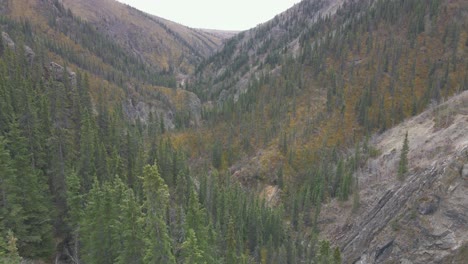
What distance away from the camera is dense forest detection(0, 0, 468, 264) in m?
32.9

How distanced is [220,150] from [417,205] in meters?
80.9

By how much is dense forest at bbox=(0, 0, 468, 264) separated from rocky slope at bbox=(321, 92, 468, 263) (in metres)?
4.95

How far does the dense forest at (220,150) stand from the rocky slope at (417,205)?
4947 mm

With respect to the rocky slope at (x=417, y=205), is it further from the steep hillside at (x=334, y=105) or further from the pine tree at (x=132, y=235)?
the pine tree at (x=132, y=235)

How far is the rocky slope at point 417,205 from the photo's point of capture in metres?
58.8

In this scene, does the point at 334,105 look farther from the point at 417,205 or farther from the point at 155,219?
the point at 155,219

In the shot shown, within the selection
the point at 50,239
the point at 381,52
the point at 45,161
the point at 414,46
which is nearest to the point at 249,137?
the point at 381,52

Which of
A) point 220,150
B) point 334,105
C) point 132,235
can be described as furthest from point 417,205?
point 220,150

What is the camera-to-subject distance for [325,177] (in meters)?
107

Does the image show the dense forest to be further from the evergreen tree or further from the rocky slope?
the rocky slope

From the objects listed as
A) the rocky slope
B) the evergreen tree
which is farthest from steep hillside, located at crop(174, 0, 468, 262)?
the evergreen tree

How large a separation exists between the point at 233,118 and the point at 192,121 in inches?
1280

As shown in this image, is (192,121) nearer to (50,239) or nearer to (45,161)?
(45,161)

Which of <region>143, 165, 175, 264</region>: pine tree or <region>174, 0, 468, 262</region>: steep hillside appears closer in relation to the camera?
<region>143, 165, 175, 264</region>: pine tree
